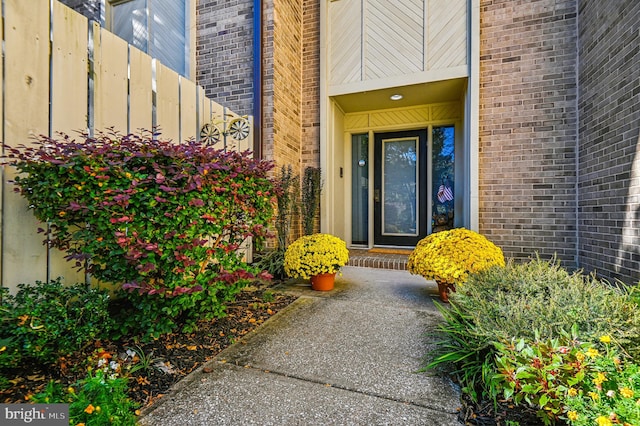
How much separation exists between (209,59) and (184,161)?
3.52 m

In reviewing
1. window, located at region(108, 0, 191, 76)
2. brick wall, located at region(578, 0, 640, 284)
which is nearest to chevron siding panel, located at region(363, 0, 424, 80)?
brick wall, located at region(578, 0, 640, 284)

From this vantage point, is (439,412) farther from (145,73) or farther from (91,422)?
(145,73)

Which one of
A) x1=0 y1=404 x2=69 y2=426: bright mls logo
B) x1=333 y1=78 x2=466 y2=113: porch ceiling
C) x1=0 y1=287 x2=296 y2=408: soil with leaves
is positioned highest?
x1=333 y1=78 x2=466 y2=113: porch ceiling

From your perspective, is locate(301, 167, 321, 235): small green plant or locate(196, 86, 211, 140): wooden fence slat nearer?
locate(196, 86, 211, 140): wooden fence slat

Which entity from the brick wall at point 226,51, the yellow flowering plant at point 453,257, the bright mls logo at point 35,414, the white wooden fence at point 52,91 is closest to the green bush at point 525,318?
the yellow flowering plant at point 453,257

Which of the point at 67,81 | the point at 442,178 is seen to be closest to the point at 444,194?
the point at 442,178

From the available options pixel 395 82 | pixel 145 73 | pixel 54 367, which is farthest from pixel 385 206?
pixel 54 367

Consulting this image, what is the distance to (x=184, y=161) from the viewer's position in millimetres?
1904

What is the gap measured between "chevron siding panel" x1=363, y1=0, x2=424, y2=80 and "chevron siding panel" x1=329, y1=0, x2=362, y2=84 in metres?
0.12

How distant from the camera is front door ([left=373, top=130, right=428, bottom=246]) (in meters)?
5.62

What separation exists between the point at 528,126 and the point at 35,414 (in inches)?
205

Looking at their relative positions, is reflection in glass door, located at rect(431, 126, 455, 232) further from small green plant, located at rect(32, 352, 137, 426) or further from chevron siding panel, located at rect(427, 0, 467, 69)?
small green plant, located at rect(32, 352, 137, 426)

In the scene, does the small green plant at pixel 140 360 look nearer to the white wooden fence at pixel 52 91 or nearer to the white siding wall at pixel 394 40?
the white wooden fence at pixel 52 91

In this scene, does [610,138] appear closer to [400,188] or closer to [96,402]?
[400,188]
